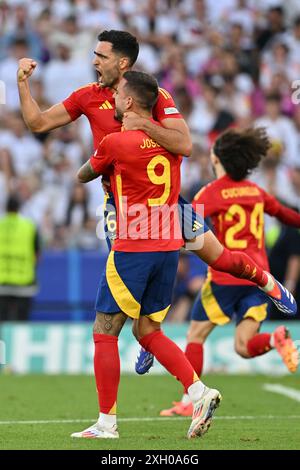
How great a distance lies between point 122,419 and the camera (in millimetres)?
9016

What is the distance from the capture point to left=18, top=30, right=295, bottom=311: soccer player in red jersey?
7.88 metres

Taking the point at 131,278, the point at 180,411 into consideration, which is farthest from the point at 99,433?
the point at 180,411

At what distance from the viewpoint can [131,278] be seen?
24.5ft

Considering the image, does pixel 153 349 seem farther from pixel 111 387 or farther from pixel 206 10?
pixel 206 10

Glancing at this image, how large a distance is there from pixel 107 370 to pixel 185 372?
1.74ft

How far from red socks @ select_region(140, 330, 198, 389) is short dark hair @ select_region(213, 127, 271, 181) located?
8.40 ft

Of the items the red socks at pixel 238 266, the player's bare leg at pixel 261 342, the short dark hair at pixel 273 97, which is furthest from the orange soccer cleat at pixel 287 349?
the short dark hair at pixel 273 97

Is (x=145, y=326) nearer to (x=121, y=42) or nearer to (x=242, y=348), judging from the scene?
(x=121, y=42)

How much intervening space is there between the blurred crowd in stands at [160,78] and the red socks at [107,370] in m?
7.84

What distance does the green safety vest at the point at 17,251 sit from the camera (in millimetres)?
14750

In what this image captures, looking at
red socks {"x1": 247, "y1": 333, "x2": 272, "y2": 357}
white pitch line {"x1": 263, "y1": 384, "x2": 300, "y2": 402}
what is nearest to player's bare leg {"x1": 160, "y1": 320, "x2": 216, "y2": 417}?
red socks {"x1": 247, "y1": 333, "x2": 272, "y2": 357}

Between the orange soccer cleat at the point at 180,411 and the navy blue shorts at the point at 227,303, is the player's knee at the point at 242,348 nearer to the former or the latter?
the navy blue shorts at the point at 227,303
